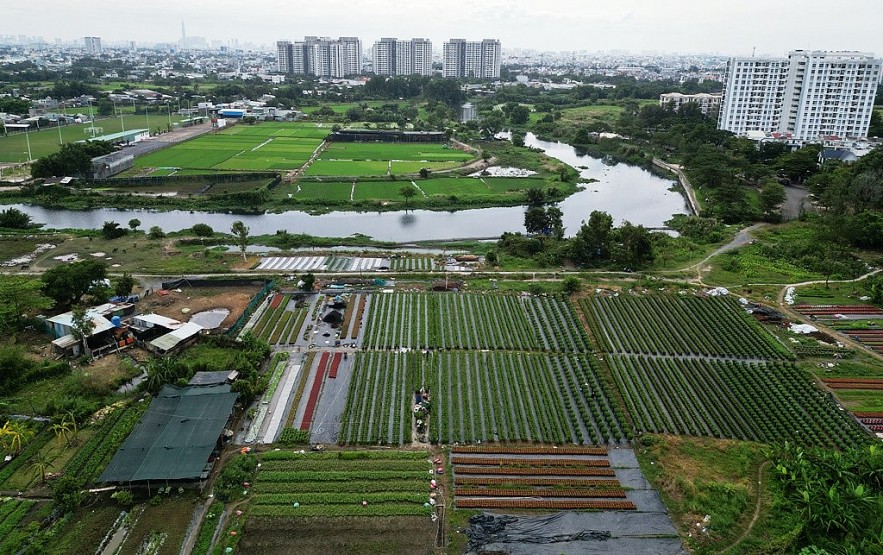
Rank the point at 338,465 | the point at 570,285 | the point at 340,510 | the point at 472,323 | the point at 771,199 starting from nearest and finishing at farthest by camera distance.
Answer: the point at 340,510
the point at 338,465
the point at 472,323
the point at 570,285
the point at 771,199

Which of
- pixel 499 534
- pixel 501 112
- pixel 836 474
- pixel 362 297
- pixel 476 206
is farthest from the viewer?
pixel 501 112

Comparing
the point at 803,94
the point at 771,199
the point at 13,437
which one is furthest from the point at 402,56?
the point at 13,437

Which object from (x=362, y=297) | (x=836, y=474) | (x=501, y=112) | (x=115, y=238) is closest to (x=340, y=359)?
(x=362, y=297)

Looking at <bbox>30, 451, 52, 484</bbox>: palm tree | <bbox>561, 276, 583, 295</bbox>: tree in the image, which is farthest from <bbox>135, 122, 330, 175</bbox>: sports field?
<bbox>30, 451, 52, 484</bbox>: palm tree

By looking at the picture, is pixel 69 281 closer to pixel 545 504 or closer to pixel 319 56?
pixel 545 504

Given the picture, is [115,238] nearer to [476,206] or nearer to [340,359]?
[340,359]

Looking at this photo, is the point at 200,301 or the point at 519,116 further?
the point at 519,116
